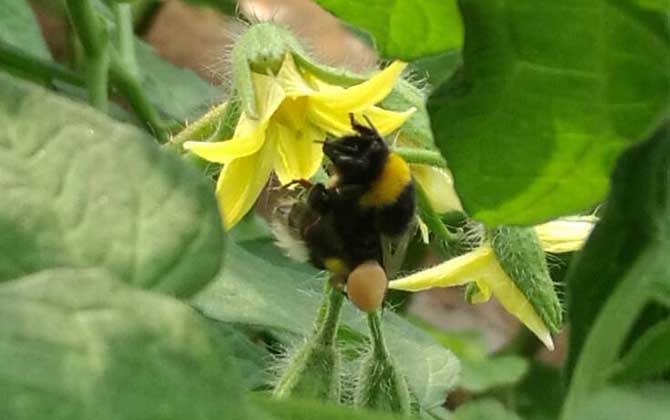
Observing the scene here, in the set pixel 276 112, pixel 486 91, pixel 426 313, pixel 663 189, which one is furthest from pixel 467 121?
pixel 426 313

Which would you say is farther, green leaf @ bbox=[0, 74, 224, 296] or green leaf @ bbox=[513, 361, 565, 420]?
green leaf @ bbox=[513, 361, 565, 420]

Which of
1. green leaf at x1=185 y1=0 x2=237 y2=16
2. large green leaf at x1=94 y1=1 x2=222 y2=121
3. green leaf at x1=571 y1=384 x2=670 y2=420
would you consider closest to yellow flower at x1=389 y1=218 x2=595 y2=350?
green leaf at x1=571 y1=384 x2=670 y2=420

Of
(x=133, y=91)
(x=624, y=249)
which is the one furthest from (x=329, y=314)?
(x=133, y=91)

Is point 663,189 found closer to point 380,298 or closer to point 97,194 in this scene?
point 97,194

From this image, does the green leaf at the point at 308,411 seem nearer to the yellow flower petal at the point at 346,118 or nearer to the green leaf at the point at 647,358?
the green leaf at the point at 647,358

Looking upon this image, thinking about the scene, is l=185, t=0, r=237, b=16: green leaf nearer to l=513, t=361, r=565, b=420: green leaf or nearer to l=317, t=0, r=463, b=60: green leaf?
l=513, t=361, r=565, b=420: green leaf

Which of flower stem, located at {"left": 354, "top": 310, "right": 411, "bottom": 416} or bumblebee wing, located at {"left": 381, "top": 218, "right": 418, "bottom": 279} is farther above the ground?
bumblebee wing, located at {"left": 381, "top": 218, "right": 418, "bottom": 279}
